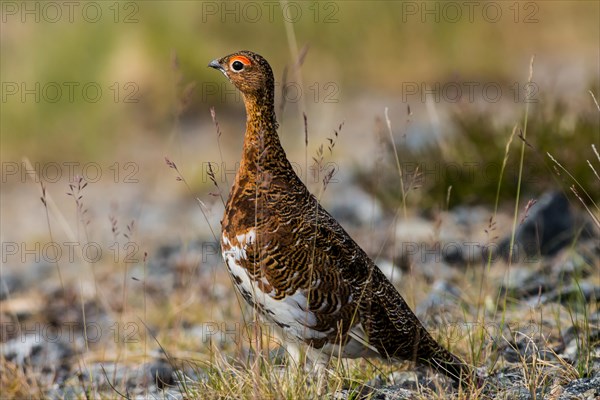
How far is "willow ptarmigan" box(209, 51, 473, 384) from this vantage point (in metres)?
3.54

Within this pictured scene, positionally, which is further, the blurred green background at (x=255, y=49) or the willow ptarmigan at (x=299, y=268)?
the blurred green background at (x=255, y=49)

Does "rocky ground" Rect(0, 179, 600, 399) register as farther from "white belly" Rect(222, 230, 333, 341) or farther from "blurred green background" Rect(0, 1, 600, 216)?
"blurred green background" Rect(0, 1, 600, 216)

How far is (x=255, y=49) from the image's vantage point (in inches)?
494

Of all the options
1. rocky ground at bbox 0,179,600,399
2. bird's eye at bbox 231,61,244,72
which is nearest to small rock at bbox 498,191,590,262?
rocky ground at bbox 0,179,600,399

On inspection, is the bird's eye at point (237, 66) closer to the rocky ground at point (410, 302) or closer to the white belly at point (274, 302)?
the white belly at point (274, 302)

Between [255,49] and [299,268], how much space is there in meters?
9.29

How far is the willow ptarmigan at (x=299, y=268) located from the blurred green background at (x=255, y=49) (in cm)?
595

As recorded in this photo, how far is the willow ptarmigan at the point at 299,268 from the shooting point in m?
3.54

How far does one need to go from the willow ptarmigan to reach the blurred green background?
5953 millimetres

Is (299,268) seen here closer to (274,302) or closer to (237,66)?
(274,302)

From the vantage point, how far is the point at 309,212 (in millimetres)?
3723

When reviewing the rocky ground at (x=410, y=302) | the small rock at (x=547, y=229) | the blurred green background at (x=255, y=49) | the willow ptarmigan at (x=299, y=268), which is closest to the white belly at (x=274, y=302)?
the willow ptarmigan at (x=299, y=268)

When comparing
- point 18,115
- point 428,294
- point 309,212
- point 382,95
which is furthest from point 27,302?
point 382,95

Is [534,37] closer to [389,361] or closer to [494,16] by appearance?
[494,16]
